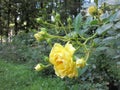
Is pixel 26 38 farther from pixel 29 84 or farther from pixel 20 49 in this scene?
pixel 29 84

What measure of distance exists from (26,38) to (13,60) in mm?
1274

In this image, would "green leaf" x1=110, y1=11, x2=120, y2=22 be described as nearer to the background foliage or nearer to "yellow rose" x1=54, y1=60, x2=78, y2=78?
the background foliage

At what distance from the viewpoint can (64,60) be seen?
2.40 feet

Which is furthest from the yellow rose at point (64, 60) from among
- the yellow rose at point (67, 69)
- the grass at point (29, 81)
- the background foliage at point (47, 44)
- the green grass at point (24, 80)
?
the green grass at point (24, 80)

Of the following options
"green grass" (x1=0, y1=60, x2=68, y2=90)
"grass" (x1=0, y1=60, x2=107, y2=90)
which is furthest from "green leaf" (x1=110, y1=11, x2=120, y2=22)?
"green grass" (x1=0, y1=60, x2=68, y2=90)

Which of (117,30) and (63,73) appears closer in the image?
(63,73)

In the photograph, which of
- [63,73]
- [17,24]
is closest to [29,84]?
[63,73]

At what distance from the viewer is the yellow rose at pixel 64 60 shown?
2.41 ft

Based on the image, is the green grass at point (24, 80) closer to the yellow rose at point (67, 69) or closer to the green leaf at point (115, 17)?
the green leaf at point (115, 17)

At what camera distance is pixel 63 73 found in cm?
75

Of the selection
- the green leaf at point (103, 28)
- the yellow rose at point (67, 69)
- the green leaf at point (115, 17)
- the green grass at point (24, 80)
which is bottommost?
A: the green grass at point (24, 80)

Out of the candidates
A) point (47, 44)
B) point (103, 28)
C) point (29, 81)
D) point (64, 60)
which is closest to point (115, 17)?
point (103, 28)

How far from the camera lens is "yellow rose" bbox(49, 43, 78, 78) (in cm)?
74

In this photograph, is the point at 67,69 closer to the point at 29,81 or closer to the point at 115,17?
the point at 115,17
